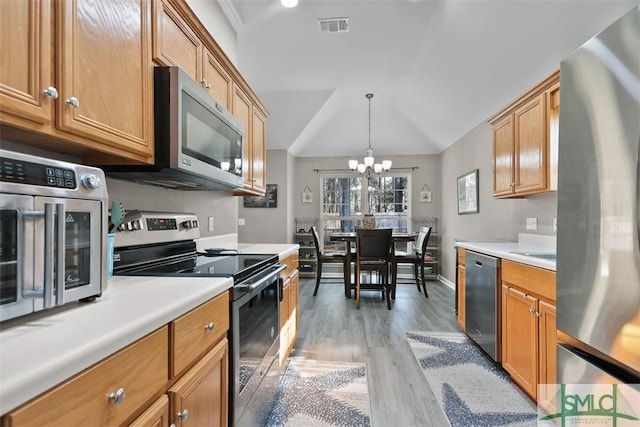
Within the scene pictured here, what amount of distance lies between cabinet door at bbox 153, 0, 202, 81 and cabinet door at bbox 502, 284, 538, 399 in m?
2.34

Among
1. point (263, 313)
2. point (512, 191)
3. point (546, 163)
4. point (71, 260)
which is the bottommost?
point (263, 313)

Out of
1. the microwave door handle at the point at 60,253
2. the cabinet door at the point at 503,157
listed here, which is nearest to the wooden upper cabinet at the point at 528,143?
the cabinet door at the point at 503,157

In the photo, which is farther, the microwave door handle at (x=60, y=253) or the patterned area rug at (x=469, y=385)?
the patterned area rug at (x=469, y=385)

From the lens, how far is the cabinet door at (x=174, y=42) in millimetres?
1320

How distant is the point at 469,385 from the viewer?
212 cm

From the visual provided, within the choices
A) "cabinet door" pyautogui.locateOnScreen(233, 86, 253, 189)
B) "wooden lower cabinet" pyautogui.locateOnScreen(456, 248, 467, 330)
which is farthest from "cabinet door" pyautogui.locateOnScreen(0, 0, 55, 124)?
"wooden lower cabinet" pyautogui.locateOnScreen(456, 248, 467, 330)

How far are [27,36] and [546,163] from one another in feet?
9.12

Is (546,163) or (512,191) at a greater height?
(546,163)

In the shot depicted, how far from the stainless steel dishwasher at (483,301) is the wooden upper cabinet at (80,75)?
7.90 feet

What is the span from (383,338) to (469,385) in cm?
93

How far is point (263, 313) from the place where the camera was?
5.44 feet

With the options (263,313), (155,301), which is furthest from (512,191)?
(155,301)

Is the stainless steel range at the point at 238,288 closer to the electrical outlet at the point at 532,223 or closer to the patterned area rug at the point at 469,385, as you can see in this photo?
the patterned area rug at the point at 469,385

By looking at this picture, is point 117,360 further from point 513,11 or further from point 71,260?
point 513,11
